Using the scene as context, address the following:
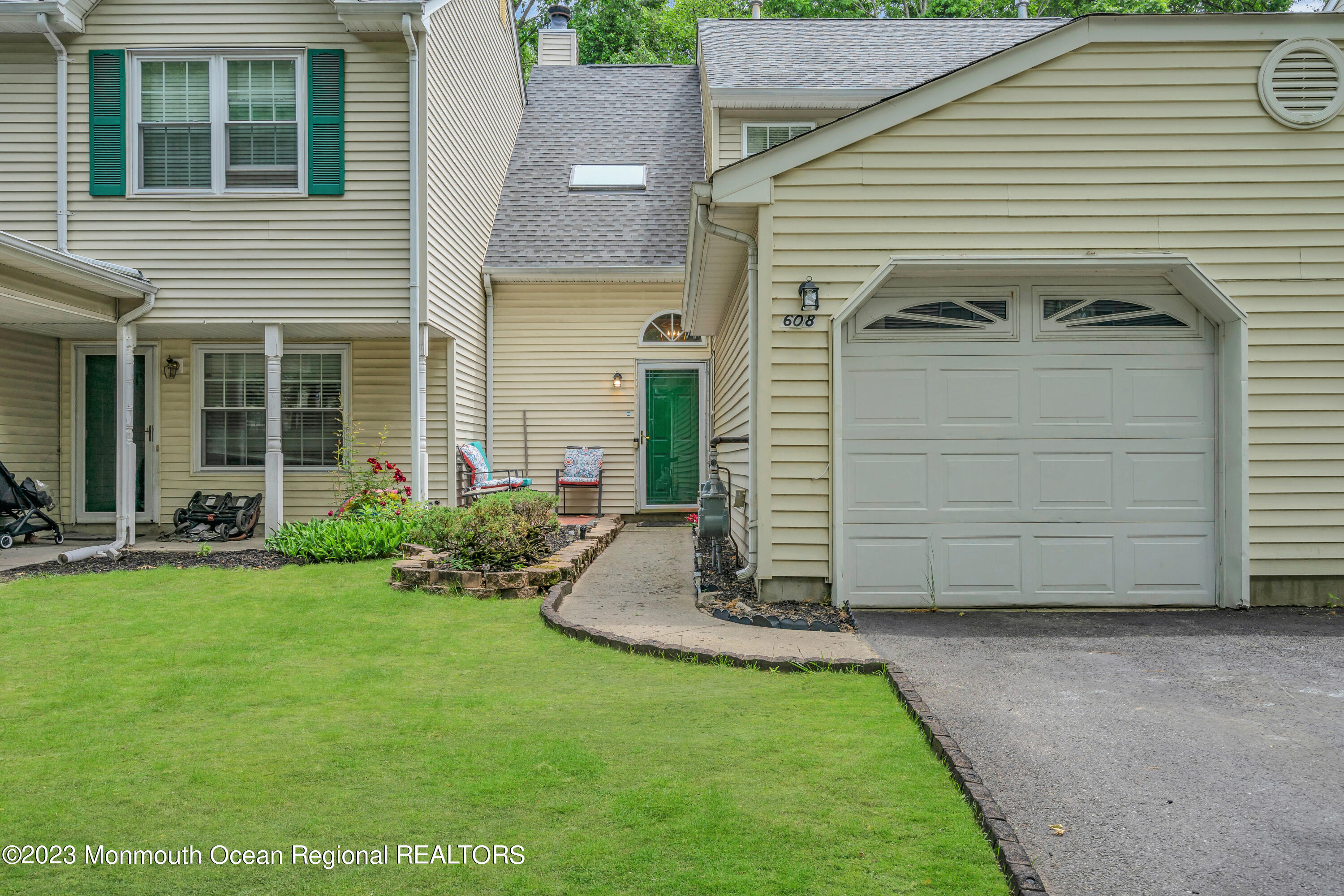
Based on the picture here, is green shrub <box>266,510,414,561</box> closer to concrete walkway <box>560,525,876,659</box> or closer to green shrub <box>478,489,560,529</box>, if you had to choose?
green shrub <box>478,489,560,529</box>

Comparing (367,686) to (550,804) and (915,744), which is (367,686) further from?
(915,744)

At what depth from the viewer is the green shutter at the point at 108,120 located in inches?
346

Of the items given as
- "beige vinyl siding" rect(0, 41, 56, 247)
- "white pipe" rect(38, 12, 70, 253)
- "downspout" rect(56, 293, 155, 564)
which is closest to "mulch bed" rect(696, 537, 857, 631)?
"downspout" rect(56, 293, 155, 564)

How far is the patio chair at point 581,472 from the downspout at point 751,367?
5931 mm

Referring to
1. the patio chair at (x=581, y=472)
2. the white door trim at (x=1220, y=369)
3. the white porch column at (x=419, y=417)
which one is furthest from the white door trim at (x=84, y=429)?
the white door trim at (x=1220, y=369)

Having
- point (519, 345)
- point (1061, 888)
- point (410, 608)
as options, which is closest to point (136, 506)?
point (519, 345)

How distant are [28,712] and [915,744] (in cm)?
353

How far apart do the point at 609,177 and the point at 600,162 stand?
513 millimetres

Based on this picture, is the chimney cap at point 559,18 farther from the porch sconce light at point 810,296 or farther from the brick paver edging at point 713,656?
the brick paver edging at point 713,656

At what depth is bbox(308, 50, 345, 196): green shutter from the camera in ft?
→ 29.0

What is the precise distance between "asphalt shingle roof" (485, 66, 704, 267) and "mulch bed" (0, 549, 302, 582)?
5.22 m

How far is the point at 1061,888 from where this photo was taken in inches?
89.1

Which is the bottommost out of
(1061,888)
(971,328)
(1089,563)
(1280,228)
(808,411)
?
(1061,888)

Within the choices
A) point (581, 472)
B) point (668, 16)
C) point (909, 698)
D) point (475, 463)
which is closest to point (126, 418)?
point (475, 463)
